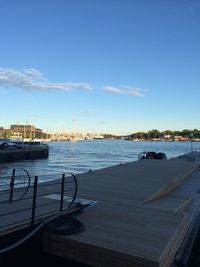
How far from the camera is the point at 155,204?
466 inches

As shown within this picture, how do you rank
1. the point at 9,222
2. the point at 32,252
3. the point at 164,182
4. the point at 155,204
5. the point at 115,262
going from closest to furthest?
1. the point at 115,262
2. the point at 9,222
3. the point at 32,252
4. the point at 155,204
5. the point at 164,182

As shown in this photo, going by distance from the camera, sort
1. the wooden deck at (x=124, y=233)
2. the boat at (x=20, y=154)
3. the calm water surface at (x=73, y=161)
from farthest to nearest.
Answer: the boat at (x=20, y=154) → the calm water surface at (x=73, y=161) → the wooden deck at (x=124, y=233)

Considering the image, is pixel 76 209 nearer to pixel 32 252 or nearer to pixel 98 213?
pixel 98 213

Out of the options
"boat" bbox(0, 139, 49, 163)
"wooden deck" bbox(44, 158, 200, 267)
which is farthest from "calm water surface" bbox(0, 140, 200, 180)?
"wooden deck" bbox(44, 158, 200, 267)

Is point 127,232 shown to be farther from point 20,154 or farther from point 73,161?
point 20,154

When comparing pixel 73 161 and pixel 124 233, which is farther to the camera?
pixel 73 161

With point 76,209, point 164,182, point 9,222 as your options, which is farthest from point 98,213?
point 164,182

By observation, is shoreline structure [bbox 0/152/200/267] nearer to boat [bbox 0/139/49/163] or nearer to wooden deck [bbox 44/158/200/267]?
wooden deck [bbox 44/158/200/267]

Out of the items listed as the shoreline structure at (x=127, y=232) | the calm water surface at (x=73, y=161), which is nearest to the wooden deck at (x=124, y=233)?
the shoreline structure at (x=127, y=232)

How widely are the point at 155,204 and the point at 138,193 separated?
0.79 m

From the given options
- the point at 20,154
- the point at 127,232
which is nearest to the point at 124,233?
the point at 127,232

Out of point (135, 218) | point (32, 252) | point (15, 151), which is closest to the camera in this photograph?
point (32, 252)

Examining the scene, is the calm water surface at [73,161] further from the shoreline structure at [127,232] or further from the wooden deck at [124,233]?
the wooden deck at [124,233]

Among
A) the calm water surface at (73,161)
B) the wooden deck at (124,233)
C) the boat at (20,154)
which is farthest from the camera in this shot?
the boat at (20,154)
